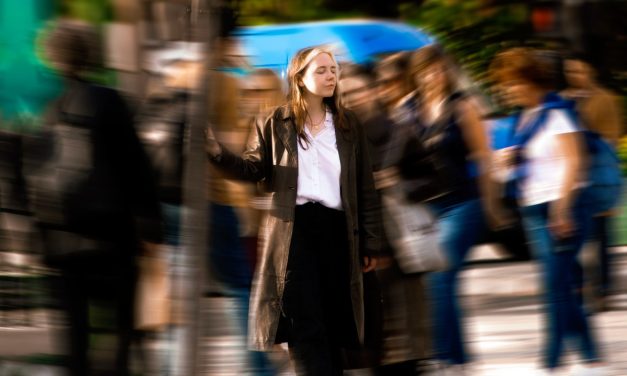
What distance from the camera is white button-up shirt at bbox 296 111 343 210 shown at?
5.62m

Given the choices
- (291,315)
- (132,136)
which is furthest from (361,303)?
(132,136)

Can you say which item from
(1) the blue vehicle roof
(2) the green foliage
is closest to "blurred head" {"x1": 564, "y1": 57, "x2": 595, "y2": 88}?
(1) the blue vehicle roof

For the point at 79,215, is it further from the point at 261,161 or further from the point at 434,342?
the point at 434,342

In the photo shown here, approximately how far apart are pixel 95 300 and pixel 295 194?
0.94m

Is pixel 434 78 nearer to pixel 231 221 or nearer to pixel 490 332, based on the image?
pixel 231 221

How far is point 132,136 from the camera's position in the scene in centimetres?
579

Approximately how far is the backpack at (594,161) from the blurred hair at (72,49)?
2202 mm

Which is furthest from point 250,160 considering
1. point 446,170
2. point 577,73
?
point 577,73

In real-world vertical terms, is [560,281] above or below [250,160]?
below

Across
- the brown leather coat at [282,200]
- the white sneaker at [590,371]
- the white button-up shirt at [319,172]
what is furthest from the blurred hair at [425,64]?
the white sneaker at [590,371]

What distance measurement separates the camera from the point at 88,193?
5684mm

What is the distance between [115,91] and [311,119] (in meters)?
0.78

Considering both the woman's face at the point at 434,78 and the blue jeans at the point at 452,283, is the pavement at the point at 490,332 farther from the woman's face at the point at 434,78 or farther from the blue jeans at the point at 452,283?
the woman's face at the point at 434,78

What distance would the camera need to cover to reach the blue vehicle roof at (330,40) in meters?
10.5
